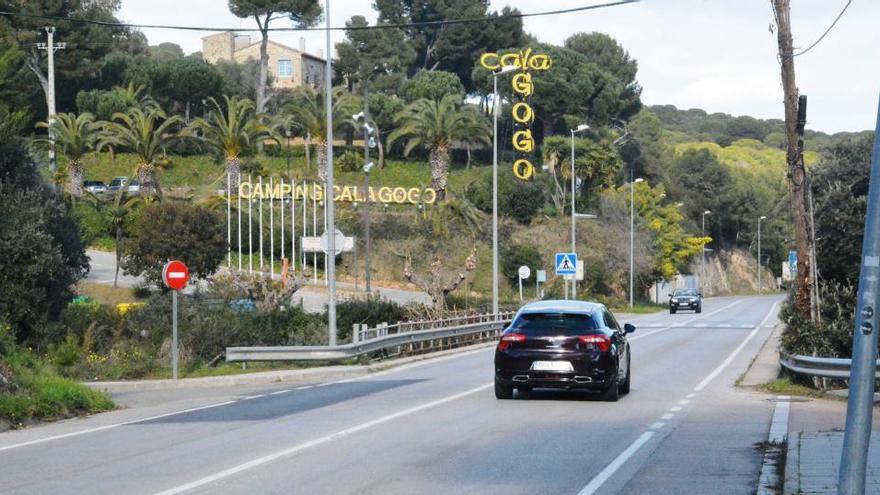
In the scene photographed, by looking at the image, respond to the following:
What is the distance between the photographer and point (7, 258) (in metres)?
31.7

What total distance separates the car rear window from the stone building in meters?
107

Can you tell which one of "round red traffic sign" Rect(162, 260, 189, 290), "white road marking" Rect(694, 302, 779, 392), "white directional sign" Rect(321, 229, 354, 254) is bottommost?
"white road marking" Rect(694, 302, 779, 392)

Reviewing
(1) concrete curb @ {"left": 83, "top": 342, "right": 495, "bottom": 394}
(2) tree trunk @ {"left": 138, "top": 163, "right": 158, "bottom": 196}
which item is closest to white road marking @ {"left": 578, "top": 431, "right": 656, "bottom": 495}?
(1) concrete curb @ {"left": 83, "top": 342, "right": 495, "bottom": 394}

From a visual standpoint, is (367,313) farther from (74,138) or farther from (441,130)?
(441,130)

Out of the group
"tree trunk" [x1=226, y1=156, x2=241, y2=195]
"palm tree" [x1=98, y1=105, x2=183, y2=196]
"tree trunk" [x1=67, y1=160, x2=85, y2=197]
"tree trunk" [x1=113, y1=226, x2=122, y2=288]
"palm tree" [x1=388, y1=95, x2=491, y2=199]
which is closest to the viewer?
"tree trunk" [x1=113, y1=226, x2=122, y2=288]

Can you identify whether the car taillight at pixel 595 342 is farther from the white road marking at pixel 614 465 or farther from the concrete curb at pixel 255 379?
the concrete curb at pixel 255 379

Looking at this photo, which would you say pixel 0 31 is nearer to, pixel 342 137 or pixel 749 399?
pixel 342 137

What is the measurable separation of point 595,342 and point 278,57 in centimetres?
11444

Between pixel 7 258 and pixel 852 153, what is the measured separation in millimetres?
20056

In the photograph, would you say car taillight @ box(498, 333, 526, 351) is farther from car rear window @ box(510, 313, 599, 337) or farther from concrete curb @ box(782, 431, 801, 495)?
concrete curb @ box(782, 431, 801, 495)

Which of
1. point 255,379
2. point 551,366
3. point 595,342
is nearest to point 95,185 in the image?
point 255,379

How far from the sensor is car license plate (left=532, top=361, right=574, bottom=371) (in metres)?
19.8

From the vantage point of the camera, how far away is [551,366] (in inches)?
784

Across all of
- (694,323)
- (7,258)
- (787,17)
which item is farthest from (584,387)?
(694,323)
